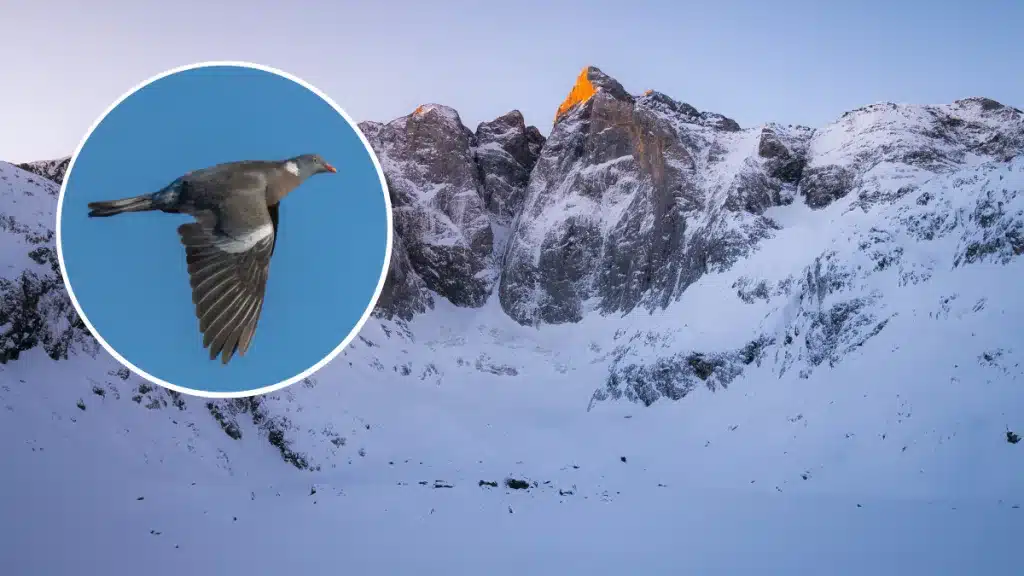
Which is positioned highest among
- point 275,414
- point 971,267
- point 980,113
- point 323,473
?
point 980,113

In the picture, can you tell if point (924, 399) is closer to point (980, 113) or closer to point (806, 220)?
point (806, 220)

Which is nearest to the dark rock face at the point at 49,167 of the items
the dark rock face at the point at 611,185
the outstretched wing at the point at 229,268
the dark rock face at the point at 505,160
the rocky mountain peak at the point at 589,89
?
the dark rock face at the point at 611,185

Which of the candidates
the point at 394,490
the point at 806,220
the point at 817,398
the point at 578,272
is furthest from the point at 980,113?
the point at 394,490

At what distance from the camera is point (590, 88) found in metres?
95.5

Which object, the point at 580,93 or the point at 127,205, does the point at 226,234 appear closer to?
the point at 127,205

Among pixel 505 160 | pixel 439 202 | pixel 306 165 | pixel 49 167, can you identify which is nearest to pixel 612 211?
pixel 505 160

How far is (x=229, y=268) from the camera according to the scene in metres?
4.37

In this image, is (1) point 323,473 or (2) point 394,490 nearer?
(2) point 394,490

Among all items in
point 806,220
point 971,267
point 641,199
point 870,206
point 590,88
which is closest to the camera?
point 971,267

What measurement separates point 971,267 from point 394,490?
30983mm

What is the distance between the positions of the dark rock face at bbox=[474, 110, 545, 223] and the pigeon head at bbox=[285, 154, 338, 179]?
298 feet

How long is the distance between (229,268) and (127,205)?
79 cm

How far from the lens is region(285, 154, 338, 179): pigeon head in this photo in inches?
182

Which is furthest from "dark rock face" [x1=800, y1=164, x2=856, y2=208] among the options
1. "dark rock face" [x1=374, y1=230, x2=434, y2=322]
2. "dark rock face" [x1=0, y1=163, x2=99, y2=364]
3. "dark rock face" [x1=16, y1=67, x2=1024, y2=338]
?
"dark rock face" [x1=0, y1=163, x2=99, y2=364]
